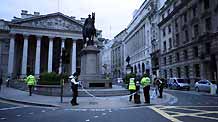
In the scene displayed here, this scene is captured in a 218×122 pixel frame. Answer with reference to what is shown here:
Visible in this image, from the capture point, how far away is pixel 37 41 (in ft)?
204

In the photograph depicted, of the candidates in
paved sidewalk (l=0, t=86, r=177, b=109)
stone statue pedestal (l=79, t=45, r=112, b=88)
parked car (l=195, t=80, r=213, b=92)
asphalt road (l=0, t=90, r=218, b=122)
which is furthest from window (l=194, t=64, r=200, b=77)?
asphalt road (l=0, t=90, r=218, b=122)

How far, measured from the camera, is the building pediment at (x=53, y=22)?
204ft

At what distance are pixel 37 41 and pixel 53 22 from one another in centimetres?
734

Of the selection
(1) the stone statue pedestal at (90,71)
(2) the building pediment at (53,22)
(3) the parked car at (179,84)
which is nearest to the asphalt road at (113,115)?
(1) the stone statue pedestal at (90,71)

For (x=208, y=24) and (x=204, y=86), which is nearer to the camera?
(x=204, y=86)

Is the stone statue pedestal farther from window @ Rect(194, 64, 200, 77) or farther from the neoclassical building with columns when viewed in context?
the neoclassical building with columns

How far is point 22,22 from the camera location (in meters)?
61.2

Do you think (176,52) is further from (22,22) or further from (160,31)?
(22,22)

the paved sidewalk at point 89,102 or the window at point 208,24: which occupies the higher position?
the window at point 208,24

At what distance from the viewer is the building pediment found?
62.2 metres

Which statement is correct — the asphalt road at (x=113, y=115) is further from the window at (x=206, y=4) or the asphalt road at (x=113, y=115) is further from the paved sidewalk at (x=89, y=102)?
the window at (x=206, y=4)

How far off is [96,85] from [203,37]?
72.0 ft

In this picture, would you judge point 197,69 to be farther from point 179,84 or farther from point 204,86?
point 204,86

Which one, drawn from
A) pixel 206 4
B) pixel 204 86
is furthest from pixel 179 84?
pixel 206 4
